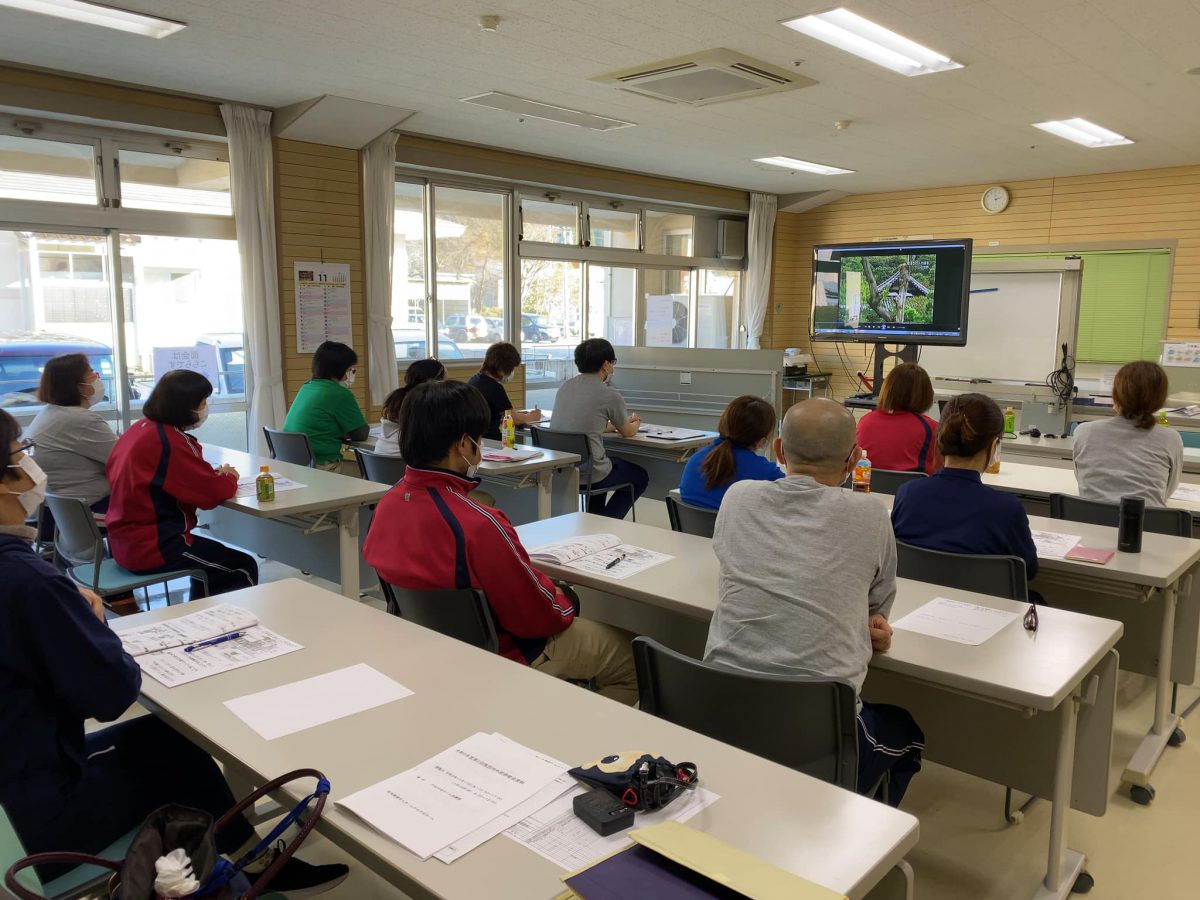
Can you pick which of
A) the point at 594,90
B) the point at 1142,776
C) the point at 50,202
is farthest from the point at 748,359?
the point at 50,202

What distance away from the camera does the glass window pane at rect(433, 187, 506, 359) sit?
7.75m

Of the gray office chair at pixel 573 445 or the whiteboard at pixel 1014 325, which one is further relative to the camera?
the whiteboard at pixel 1014 325

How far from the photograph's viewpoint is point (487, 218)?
8062mm

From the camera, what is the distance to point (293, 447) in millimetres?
4793

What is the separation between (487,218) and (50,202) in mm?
3592

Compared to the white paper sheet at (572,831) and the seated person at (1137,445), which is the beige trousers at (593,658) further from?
the seated person at (1137,445)

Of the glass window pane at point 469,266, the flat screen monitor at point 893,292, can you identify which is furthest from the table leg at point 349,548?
the glass window pane at point 469,266

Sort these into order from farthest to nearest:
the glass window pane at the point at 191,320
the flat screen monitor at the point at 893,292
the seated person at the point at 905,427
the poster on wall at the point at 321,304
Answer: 1. the poster on wall at the point at 321,304
2. the glass window pane at the point at 191,320
3. the flat screen monitor at the point at 893,292
4. the seated person at the point at 905,427

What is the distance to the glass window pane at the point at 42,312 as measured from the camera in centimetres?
537

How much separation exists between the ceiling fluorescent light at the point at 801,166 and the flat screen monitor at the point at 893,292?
2168 mm

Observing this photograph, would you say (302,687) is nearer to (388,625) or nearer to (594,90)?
(388,625)

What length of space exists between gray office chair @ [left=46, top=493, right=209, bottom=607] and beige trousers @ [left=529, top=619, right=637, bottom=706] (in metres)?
1.83

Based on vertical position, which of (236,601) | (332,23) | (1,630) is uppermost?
(332,23)

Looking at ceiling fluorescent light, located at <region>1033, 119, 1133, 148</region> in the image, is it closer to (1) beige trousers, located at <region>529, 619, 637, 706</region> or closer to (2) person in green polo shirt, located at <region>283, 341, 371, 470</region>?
(2) person in green polo shirt, located at <region>283, 341, 371, 470</region>
